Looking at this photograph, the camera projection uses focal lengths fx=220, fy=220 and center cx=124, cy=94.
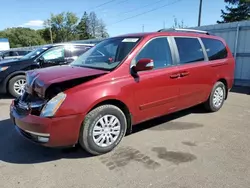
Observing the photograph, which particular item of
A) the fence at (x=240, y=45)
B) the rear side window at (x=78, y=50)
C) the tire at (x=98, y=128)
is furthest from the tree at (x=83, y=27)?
the tire at (x=98, y=128)

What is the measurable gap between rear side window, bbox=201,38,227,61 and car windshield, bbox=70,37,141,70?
1872 millimetres

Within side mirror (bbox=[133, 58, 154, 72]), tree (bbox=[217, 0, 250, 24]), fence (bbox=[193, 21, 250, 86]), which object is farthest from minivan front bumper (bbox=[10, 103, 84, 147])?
tree (bbox=[217, 0, 250, 24])

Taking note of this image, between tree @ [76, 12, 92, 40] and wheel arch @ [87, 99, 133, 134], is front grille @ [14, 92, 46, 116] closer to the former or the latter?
wheel arch @ [87, 99, 133, 134]

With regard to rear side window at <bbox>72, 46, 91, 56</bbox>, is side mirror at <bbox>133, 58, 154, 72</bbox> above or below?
below

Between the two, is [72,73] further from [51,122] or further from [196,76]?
[196,76]

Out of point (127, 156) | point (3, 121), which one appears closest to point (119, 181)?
point (127, 156)

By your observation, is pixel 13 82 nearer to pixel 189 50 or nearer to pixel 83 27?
pixel 189 50

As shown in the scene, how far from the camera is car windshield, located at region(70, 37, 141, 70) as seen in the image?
3509mm

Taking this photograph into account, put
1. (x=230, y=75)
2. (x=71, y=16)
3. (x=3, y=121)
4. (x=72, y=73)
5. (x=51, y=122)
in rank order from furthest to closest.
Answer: (x=71, y=16) < (x=230, y=75) < (x=3, y=121) < (x=72, y=73) < (x=51, y=122)

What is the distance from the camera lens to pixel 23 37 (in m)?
71.8

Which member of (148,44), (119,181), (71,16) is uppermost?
(71,16)

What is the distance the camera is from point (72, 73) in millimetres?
3277

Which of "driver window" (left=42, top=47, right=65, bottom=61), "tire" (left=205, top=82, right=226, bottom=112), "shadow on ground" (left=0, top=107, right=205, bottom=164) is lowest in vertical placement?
"shadow on ground" (left=0, top=107, right=205, bottom=164)

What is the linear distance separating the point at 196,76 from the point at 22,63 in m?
5.33
